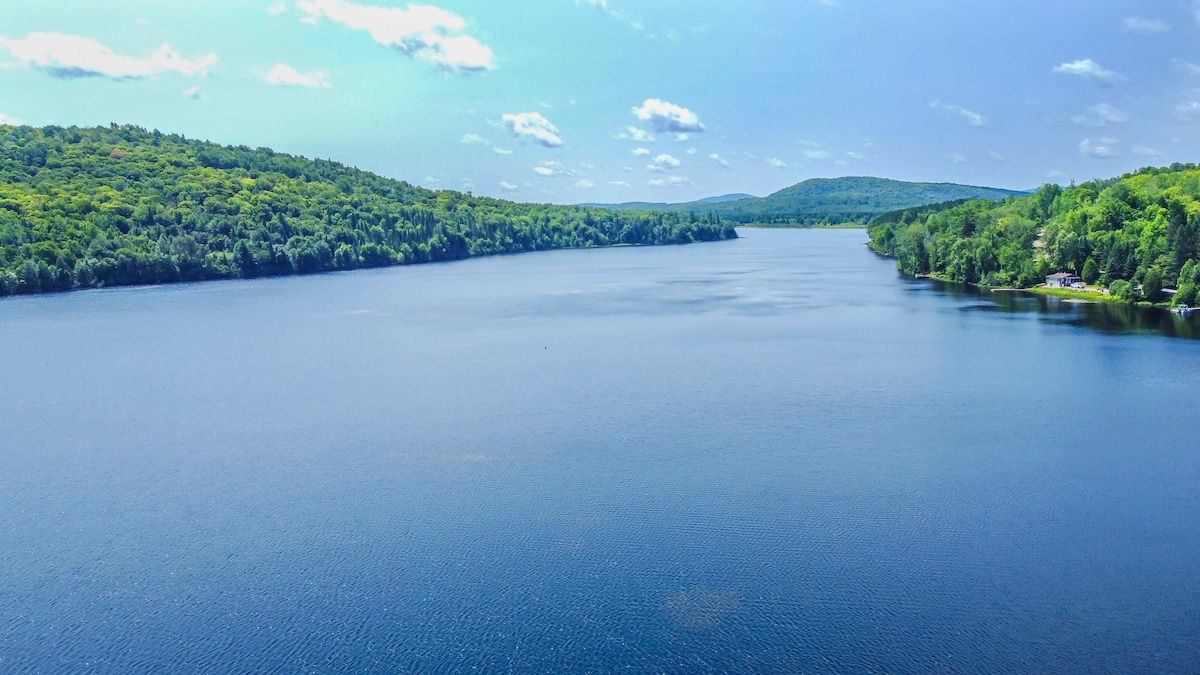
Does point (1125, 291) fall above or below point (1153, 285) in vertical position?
below

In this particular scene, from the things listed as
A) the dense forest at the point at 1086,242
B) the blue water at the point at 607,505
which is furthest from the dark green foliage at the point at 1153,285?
the blue water at the point at 607,505

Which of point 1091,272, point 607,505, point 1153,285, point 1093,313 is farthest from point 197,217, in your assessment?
point 1153,285

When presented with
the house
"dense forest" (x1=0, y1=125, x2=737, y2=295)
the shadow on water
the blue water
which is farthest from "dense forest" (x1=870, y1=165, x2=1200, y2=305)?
"dense forest" (x1=0, y1=125, x2=737, y2=295)

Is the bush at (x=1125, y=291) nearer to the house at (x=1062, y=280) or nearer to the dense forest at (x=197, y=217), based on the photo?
the house at (x=1062, y=280)

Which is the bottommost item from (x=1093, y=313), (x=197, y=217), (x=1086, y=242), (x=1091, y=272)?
(x=1093, y=313)

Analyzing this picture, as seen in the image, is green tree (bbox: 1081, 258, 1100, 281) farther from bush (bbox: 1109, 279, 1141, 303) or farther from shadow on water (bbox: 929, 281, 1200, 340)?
bush (bbox: 1109, 279, 1141, 303)

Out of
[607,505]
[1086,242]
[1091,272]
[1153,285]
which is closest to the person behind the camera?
[607,505]

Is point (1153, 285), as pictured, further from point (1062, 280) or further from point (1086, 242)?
point (1086, 242)
